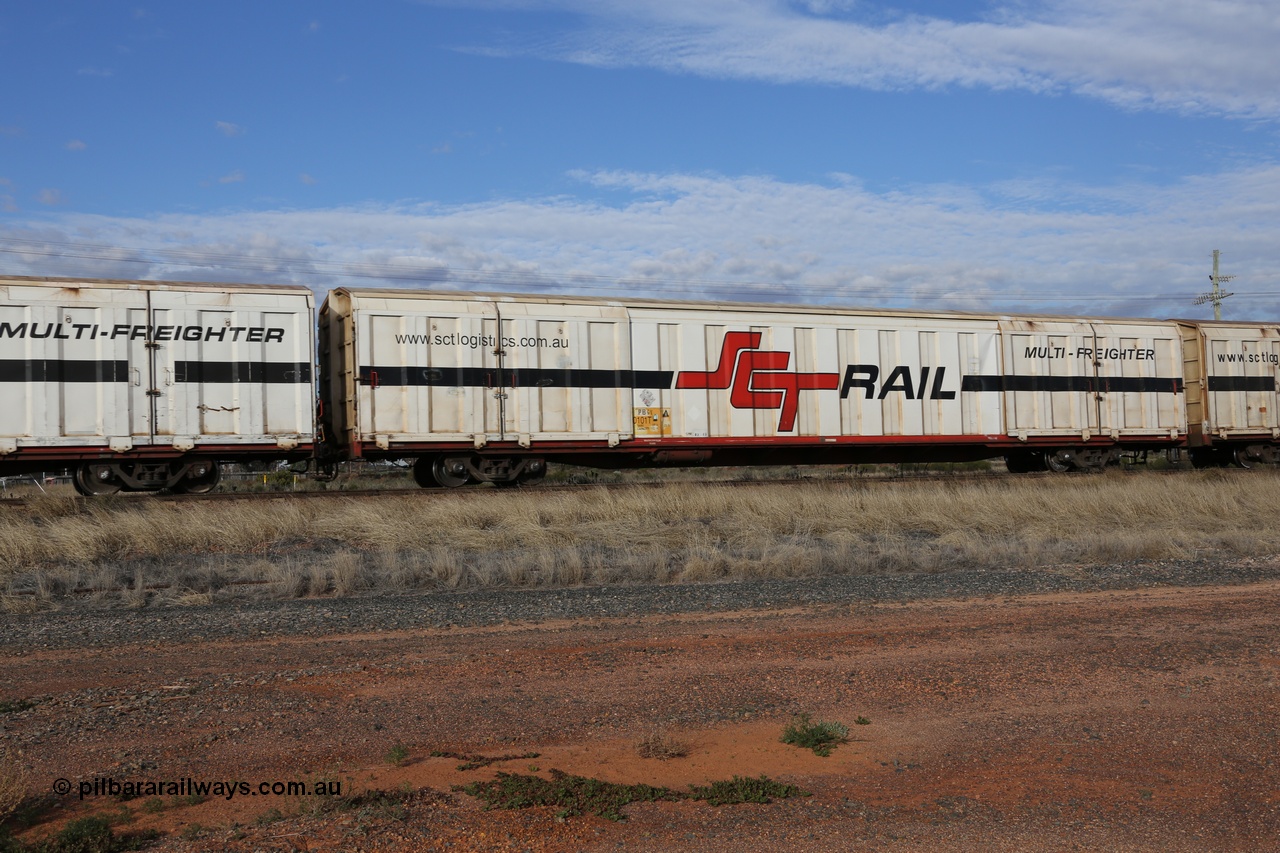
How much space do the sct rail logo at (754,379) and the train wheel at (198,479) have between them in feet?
25.9

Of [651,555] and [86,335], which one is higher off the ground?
[86,335]

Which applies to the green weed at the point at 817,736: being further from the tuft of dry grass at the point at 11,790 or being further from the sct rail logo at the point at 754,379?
the sct rail logo at the point at 754,379

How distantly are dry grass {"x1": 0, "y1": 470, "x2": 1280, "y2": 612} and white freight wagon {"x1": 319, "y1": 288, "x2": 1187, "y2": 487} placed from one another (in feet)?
5.21

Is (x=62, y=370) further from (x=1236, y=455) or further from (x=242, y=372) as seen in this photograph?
(x=1236, y=455)

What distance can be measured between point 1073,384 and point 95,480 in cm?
1819

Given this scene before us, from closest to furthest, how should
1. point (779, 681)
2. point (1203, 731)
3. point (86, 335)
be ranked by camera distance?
point (1203, 731)
point (779, 681)
point (86, 335)

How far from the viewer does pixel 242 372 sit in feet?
49.4

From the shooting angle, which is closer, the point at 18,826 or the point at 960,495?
the point at 18,826

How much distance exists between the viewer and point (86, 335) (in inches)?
562

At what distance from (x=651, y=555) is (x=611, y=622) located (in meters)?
2.99

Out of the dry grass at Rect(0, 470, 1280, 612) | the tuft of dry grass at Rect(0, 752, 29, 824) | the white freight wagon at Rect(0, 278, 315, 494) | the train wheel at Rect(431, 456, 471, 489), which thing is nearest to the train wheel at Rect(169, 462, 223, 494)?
the white freight wagon at Rect(0, 278, 315, 494)

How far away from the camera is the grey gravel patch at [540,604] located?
7.10m

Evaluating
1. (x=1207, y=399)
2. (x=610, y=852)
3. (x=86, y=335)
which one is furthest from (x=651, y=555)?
(x=1207, y=399)

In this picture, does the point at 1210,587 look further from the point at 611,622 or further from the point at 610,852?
the point at 610,852
